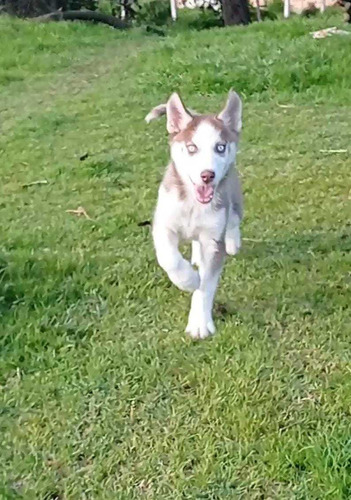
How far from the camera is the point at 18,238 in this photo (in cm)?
475

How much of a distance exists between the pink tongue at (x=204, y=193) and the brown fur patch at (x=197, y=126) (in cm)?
21

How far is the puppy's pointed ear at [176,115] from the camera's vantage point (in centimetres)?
375

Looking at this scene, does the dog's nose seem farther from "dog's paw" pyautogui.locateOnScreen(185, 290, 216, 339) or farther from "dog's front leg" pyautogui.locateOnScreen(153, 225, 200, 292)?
"dog's paw" pyautogui.locateOnScreen(185, 290, 216, 339)

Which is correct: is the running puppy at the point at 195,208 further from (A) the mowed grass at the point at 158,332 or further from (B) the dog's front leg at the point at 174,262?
(A) the mowed grass at the point at 158,332

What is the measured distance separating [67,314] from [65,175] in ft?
7.73

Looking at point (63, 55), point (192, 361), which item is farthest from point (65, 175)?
point (63, 55)

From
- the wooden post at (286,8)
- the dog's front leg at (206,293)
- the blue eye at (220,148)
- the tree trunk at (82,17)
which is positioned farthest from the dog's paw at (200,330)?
the wooden post at (286,8)

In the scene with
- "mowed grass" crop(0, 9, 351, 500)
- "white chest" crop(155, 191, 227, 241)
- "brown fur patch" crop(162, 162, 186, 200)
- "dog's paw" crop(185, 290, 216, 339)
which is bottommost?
"mowed grass" crop(0, 9, 351, 500)

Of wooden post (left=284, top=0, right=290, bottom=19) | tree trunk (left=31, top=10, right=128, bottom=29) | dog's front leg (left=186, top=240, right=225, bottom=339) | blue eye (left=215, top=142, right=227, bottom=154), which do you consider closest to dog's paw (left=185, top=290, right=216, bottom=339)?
dog's front leg (left=186, top=240, right=225, bottom=339)

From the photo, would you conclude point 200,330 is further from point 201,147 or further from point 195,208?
point 201,147

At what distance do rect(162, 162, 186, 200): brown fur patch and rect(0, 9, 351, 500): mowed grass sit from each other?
1.74 feet

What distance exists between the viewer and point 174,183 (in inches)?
147

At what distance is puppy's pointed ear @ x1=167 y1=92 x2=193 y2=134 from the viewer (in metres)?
3.75

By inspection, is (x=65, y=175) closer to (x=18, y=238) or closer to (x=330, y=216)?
(x=18, y=238)
